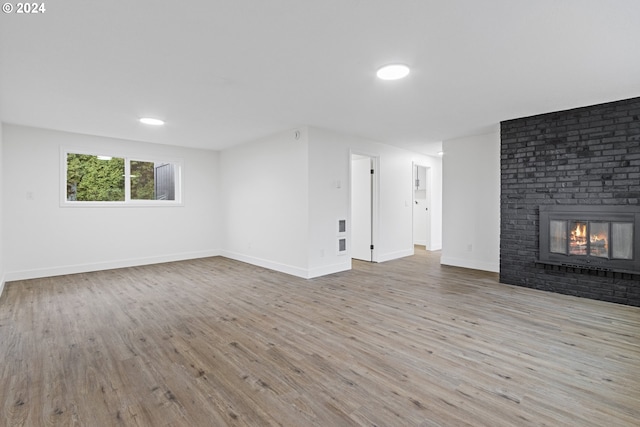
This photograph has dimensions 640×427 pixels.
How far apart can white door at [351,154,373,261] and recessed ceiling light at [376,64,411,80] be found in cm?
331

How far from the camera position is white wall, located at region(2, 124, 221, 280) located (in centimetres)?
479

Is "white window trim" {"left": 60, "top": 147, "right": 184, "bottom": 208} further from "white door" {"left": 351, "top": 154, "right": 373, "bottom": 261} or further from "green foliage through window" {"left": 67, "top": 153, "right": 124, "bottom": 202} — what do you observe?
"white door" {"left": 351, "top": 154, "right": 373, "bottom": 261}

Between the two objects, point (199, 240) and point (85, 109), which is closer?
point (85, 109)

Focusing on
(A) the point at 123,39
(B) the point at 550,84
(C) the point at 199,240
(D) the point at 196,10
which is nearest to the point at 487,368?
(B) the point at 550,84

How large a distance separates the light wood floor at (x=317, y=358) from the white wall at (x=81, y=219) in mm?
1080

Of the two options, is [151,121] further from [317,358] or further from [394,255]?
[394,255]

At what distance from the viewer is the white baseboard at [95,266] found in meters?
4.84

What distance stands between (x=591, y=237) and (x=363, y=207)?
3.52 m

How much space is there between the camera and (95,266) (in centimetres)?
547

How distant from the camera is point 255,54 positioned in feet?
8.22

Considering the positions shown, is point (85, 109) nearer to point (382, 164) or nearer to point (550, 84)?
point (382, 164)

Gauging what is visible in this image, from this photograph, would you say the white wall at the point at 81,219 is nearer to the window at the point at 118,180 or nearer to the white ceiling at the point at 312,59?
the window at the point at 118,180

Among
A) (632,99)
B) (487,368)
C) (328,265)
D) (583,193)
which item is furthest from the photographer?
(328,265)

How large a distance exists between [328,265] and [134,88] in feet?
11.6
